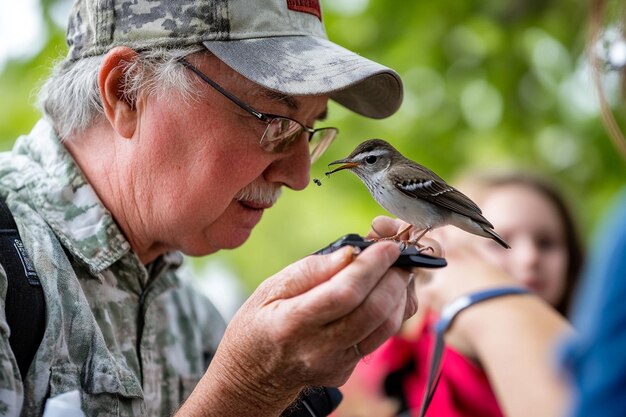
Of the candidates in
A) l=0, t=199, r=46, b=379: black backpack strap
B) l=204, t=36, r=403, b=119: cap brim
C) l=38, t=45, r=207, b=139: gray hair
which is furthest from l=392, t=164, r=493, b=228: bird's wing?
l=0, t=199, r=46, b=379: black backpack strap

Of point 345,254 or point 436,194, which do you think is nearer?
point 345,254

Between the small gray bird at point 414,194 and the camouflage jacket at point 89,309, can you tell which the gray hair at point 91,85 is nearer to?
the camouflage jacket at point 89,309

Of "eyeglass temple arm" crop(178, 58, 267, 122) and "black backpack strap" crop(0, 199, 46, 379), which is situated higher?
"eyeglass temple arm" crop(178, 58, 267, 122)

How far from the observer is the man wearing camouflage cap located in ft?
8.21

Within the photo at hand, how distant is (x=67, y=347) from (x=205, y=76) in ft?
3.59

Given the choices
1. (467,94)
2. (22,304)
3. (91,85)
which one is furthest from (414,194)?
(467,94)

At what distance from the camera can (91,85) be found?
9.72 feet

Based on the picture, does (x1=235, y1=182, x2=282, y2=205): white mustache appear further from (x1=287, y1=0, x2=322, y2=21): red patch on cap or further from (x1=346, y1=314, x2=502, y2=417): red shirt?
(x1=346, y1=314, x2=502, y2=417): red shirt

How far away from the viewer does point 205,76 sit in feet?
9.45

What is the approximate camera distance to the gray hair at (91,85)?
113 inches

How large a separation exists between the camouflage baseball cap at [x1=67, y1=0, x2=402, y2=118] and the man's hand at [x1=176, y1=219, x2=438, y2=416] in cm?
80

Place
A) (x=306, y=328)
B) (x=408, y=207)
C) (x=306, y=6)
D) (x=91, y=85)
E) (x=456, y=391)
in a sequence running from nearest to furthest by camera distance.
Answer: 1. (x=306, y=328)
2. (x=408, y=207)
3. (x=91, y=85)
4. (x=306, y=6)
5. (x=456, y=391)

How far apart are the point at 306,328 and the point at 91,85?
4.60 ft

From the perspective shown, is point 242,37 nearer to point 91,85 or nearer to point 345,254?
point 91,85
